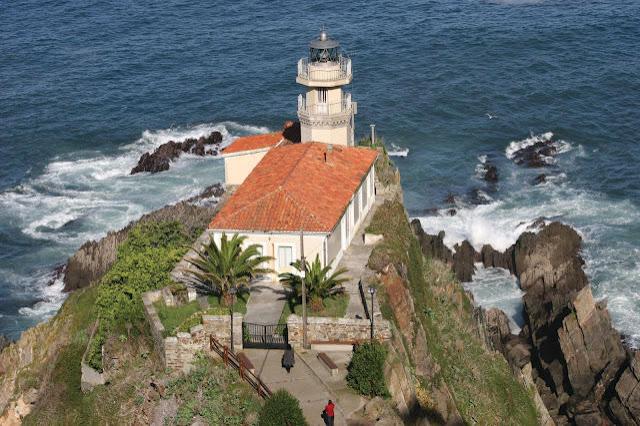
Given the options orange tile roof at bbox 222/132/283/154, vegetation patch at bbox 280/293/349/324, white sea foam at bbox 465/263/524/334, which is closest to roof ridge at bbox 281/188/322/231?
vegetation patch at bbox 280/293/349/324

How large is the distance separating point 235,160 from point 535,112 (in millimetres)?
40950

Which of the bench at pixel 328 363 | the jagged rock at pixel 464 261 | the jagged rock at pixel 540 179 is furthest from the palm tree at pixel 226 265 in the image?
the jagged rock at pixel 540 179

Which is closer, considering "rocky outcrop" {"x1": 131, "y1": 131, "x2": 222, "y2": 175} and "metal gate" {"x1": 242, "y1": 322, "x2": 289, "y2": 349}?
"metal gate" {"x1": 242, "y1": 322, "x2": 289, "y2": 349}

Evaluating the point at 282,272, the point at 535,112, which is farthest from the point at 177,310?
the point at 535,112

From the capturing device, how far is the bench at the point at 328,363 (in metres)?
34.8

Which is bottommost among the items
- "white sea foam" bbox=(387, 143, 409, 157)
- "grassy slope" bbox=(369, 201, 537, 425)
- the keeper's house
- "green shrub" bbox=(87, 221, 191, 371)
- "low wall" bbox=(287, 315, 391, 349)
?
"white sea foam" bbox=(387, 143, 409, 157)

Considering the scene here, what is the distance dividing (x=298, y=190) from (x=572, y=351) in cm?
1643

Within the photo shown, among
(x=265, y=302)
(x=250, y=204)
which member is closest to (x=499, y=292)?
(x=250, y=204)

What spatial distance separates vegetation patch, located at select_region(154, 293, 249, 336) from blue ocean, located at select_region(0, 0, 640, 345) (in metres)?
18.6

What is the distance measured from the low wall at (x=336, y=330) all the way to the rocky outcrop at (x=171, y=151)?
42.9 metres

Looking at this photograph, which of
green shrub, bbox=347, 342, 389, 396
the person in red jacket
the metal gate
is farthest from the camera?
the metal gate

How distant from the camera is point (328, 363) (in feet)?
115

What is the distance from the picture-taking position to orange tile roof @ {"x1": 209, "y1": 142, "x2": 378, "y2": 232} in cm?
4256

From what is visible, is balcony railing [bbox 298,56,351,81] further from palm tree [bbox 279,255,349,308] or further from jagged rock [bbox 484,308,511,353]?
jagged rock [bbox 484,308,511,353]
